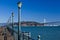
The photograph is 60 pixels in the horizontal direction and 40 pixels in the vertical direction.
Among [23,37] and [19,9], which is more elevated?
[19,9]

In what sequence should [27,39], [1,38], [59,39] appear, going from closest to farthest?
[27,39] → [1,38] → [59,39]

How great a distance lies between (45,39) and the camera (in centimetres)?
3847

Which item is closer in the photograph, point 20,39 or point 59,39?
point 20,39

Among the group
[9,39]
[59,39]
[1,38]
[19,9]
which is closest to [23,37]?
[19,9]

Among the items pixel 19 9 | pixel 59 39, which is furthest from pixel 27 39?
pixel 59 39

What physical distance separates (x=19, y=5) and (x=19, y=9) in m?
0.27

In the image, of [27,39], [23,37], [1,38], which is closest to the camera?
[27,39]

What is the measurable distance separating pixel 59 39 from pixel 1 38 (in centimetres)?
2013

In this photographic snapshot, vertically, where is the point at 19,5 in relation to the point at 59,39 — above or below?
above

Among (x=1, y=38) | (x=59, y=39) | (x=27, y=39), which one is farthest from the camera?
(x=59, y=39)

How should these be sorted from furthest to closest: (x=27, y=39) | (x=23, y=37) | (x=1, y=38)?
(x=1, y=38) → (x=23, y=37) → (x=27, y=39)

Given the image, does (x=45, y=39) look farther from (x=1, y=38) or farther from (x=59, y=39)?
(x=1, y=38)

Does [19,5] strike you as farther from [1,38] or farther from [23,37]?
[1,38]

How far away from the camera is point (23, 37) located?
1574cm
